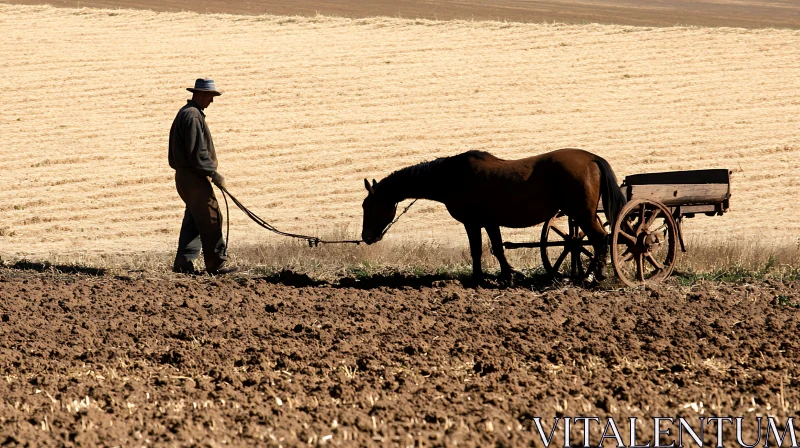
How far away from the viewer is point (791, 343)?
731cm

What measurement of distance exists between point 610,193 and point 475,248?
1.32m

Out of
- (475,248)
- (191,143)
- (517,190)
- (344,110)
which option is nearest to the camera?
(517,190)

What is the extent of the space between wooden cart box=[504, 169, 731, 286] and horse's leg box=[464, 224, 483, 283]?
0.90 feet

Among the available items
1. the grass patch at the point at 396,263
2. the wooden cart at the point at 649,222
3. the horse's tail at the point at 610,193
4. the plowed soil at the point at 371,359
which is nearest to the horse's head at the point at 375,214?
the grass patch at the point at 396,263

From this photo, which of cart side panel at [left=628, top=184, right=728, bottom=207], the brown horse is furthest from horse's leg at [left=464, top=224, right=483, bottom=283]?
cart side panel at [left=628, top=184, right=728, bottom=207]

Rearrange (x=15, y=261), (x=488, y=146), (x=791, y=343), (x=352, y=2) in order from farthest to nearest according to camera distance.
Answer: (x=352, y=2)
(x=488, y=146)
(x=15, y=261)
(x=791, y=343)

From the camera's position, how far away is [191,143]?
32.8 feet

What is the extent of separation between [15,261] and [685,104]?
15.9 m

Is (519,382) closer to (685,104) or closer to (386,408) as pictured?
(386,408)

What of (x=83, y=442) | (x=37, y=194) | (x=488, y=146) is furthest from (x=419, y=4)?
(x=83, y=442)

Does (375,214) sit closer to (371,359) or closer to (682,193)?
(682,193)

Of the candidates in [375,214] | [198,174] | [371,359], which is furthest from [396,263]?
[371,359]

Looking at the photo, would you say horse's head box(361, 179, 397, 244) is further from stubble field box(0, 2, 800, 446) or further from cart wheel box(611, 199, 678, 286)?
cart wheel box(611, 199, 678, 286)

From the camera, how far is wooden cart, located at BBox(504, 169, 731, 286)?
31.0 feet
